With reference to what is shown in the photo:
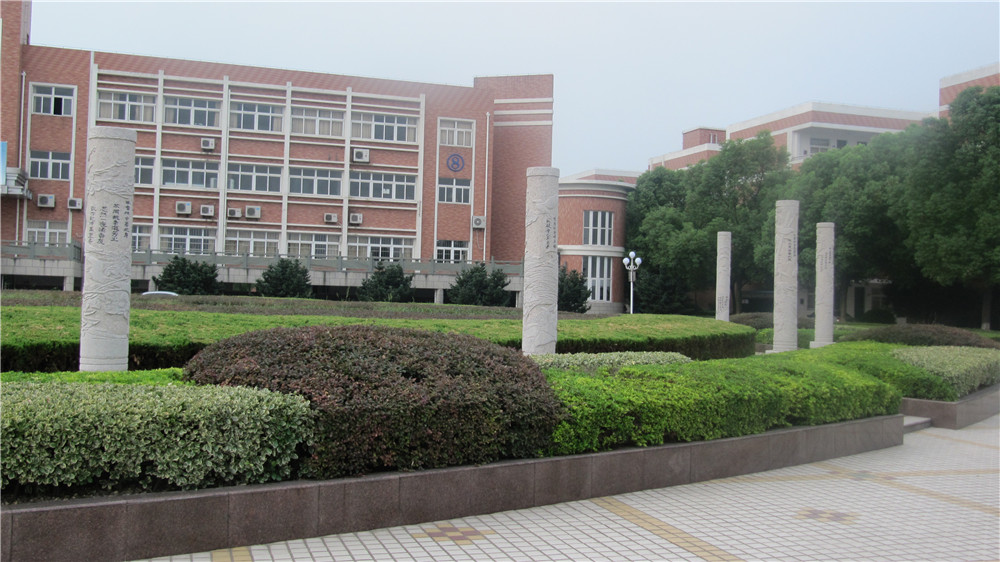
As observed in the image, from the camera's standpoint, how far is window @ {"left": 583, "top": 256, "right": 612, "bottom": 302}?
4509cm

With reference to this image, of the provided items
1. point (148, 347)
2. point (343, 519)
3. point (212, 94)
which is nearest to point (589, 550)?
point (343, 519)

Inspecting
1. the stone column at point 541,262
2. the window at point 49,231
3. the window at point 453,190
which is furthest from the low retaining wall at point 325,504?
the window at point 49,231

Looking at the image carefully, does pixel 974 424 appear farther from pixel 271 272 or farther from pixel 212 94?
pixel 212 94

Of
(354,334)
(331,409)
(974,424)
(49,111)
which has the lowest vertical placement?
(974,424)

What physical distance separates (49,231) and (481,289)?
1850 cm

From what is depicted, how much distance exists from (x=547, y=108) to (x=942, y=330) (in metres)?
26.4

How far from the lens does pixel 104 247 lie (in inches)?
317

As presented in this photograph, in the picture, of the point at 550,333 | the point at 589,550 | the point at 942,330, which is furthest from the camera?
the point at 942,330

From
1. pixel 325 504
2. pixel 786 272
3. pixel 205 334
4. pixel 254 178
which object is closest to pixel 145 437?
pixel 325 504

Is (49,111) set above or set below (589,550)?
above

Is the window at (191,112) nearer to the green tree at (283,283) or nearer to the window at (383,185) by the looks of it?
the window at (383,185)

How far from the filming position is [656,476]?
678cm

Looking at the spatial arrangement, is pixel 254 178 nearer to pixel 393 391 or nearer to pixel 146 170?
pixel 146 170

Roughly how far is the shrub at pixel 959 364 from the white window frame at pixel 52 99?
109ft
